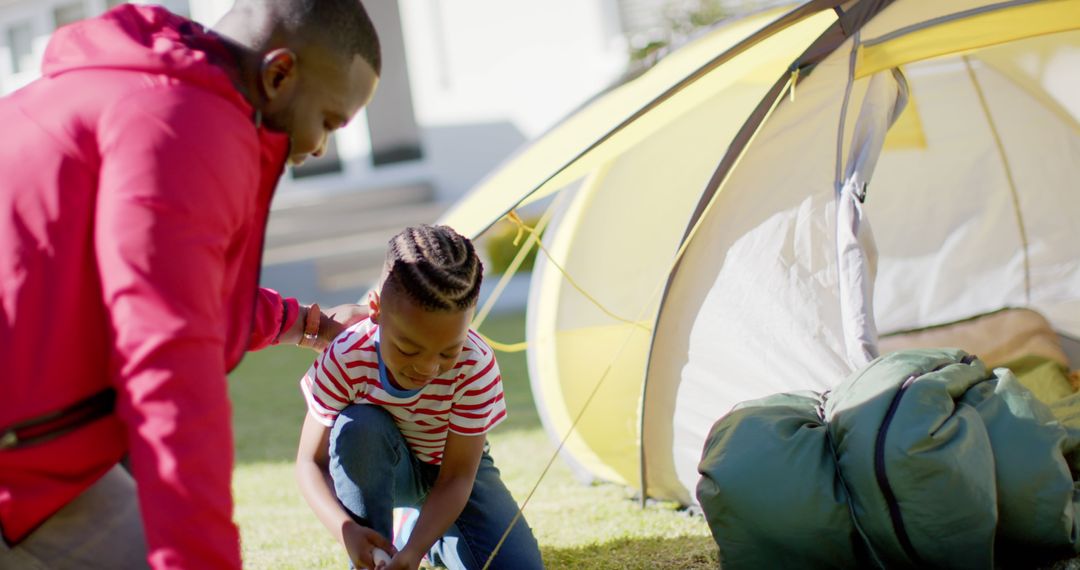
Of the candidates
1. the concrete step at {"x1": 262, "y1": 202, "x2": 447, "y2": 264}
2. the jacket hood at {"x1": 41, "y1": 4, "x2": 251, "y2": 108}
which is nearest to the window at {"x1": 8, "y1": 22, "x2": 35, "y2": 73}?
the concrete step at {"x1": 262, "y1": 202, "x2": 447, "y2": 264}

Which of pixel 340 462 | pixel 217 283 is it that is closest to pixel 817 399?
pixel 340 462

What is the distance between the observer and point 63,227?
1.11 metres

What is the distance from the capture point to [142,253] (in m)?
1.05

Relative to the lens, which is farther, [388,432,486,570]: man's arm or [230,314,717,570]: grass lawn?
[230,314,717,570]: grass lawn

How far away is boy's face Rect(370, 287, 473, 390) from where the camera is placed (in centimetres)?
171

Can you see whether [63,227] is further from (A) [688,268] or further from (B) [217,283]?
(A) [688,268]

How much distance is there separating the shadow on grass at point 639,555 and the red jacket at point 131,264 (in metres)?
1.18

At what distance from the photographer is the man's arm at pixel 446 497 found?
1.76m

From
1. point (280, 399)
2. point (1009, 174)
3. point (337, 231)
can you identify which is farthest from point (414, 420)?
point (337, 231)

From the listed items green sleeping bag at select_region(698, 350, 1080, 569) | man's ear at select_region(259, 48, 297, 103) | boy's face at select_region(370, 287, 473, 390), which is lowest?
green sleeping bag at select_region(698, 350, 1080, 569)

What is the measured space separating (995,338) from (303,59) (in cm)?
250

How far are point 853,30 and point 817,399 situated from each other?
0.75 m

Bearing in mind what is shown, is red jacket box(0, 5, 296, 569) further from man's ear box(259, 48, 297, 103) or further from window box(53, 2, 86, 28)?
window box(53, 2, 86, 28)

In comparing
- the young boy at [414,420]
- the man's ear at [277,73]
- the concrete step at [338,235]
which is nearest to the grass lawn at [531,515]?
the young boy at [414,420]
